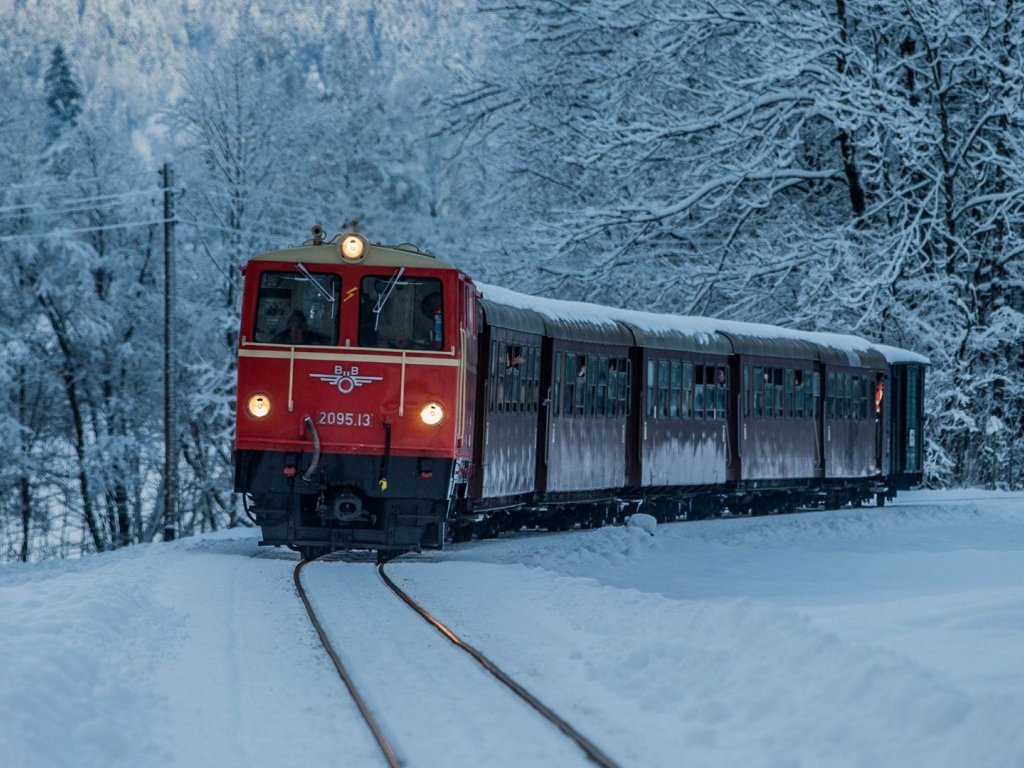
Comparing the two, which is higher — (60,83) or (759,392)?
(60,83)

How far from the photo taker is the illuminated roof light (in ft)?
51.3

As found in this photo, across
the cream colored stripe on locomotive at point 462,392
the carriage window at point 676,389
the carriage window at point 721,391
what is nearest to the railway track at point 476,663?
the cream colored stripe on locomotive at point 462,392

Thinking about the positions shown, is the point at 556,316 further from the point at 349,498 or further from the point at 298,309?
the point at 349,498

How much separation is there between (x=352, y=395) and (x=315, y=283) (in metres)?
1.22

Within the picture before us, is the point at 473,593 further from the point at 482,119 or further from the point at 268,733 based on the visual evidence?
the point at 482,119

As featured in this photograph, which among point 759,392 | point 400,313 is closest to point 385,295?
point 400,313

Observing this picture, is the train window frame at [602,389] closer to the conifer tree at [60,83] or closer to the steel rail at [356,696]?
the steel rail at [356,696]

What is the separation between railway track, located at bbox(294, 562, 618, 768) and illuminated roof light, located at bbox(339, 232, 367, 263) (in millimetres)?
3930

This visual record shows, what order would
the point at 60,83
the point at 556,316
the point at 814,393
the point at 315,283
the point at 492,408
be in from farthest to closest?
the point at 60,83 < the point at 814,393 < the point at 556,316 < the point at 492,408 < the point at 315,283

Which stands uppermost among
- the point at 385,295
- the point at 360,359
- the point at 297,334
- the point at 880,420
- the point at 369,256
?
the point at 369,256

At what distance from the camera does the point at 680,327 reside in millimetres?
23578

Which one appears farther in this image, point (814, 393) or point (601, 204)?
point (601, 204)

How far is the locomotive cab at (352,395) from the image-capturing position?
15352mm

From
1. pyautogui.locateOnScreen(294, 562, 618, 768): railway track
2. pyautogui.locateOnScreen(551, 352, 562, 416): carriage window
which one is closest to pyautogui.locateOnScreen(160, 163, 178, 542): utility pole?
pyautogui.locateOnScreen(551, 352, 562, 416): carriage window
